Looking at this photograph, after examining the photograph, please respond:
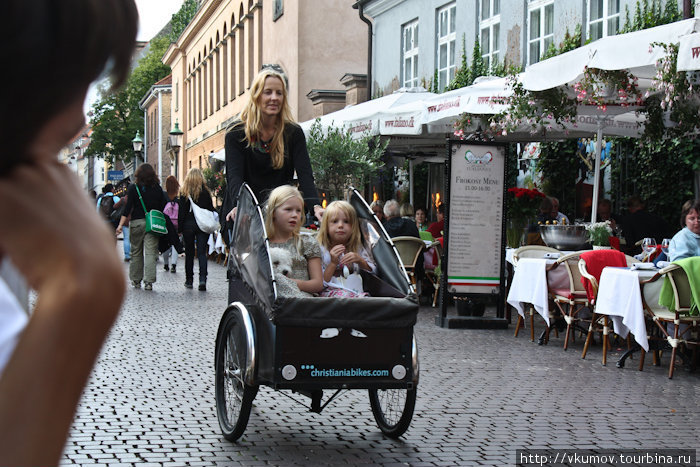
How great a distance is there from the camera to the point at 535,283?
10477 mm

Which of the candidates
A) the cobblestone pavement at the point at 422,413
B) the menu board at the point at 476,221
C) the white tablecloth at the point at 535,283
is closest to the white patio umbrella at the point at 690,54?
the cobblestone pavement at the point at 422,413

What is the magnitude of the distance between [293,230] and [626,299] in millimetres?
4206

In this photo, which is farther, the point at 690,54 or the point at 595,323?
the point at 595,323

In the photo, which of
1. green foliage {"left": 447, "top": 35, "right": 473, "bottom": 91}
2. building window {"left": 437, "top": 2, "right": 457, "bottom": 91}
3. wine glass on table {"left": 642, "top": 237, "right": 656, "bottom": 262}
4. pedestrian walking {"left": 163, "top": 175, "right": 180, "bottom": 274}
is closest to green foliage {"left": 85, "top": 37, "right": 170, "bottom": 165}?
→ building window {"left": 437, "top": 2, "right": 457, "bottom": 91}

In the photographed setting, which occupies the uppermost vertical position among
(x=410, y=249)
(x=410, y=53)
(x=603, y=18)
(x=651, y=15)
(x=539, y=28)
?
(x=410, y=53)

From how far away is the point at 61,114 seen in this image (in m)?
0.81

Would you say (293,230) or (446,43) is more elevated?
(446,43)

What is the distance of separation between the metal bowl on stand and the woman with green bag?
21.4ft

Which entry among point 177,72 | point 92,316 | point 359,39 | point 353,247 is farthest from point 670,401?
point 177,72

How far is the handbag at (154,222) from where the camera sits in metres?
15.4

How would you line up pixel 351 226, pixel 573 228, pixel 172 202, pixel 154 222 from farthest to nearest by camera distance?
pixel 172 202, pixel 154 222, pixel 573 228, pixel 351 226

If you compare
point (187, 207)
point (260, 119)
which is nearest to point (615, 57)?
point (260, 119)

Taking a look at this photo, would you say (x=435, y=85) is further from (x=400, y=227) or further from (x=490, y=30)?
(x=400, y=227)

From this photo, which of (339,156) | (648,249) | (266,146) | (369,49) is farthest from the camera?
(369,49)
